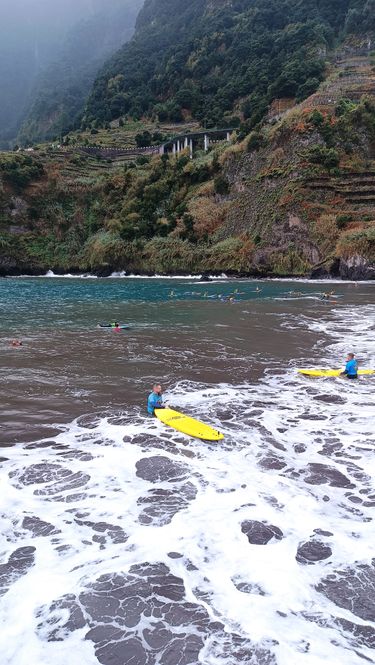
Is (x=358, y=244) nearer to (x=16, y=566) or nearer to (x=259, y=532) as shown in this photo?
(x=259, y=532)

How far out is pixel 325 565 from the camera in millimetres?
6977

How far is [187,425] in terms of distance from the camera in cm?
1217

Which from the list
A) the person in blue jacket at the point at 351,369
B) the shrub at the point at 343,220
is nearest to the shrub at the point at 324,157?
the shrub at the point at 343,220

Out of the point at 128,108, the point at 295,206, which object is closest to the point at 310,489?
the point at 295,206

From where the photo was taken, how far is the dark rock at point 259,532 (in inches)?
Result: 300

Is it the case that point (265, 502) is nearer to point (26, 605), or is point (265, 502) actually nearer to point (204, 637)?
point (204, 637)

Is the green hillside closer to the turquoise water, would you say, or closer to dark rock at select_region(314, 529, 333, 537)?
the turquoise water

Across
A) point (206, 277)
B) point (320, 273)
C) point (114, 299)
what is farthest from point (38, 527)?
point (320, 273)

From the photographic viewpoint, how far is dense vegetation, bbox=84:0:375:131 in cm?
9694

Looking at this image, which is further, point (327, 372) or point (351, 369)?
point (327, 372)

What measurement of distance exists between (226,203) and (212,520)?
64382 mm

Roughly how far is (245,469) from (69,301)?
32313mm

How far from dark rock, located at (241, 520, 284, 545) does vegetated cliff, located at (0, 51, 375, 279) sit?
4933 centimetres

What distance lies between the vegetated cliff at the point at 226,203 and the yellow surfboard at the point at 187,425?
4547 centimetres
